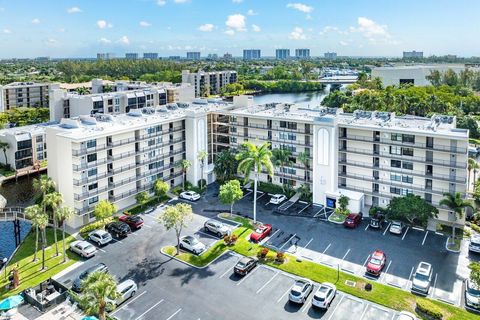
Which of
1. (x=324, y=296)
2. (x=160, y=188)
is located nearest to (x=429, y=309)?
(x=324, y=296)

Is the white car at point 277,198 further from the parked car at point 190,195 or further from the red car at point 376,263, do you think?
the red car at point 376,263

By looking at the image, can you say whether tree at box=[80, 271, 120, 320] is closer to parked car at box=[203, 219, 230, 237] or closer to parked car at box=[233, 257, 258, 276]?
parked car at box=[233, 257, 258, 276]

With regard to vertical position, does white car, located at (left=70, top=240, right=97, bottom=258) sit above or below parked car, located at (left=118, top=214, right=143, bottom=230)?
below

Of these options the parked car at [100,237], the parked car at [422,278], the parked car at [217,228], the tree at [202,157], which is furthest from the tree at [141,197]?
the parked car at [422,278]

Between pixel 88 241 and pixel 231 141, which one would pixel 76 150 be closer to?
pixel 88 241

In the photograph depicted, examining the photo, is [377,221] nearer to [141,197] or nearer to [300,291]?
[300,291]

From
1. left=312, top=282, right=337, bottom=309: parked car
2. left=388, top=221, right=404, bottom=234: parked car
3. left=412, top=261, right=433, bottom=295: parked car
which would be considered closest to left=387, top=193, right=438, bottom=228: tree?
left=388, top=221, right=404, bottom=234: parked car

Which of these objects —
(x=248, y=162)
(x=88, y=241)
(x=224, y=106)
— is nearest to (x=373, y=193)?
(x=248, y=162)
